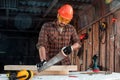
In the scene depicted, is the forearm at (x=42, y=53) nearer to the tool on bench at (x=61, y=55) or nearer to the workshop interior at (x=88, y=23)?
the workshop interior at (x=88, y=23)

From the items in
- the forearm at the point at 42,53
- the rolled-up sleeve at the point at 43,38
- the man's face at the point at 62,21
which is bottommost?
the forearm at the point at 42,53

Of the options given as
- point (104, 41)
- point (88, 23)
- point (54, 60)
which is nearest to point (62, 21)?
point (54, 60)

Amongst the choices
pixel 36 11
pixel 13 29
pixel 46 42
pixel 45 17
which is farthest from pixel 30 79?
pixel 13 29

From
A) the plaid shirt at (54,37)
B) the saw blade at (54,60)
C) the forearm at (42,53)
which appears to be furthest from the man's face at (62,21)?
the saw blade at (54,60)

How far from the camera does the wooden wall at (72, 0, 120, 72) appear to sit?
8.59m

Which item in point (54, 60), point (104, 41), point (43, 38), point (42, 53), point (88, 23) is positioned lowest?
point (54, 60)

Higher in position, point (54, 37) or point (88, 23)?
point (88, 23)

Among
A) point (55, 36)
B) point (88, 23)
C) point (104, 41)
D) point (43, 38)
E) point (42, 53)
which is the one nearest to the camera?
point (42, 53)

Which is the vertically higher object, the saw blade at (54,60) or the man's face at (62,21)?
the man's face at (62,21)

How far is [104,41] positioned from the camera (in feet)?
31.8

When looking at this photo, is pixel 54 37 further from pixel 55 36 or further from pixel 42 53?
pixel 42 53

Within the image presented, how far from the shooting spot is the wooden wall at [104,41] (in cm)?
859

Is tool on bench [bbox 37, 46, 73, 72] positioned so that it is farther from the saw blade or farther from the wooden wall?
the wooden wall

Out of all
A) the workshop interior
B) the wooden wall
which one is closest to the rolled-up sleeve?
the workshop interior
